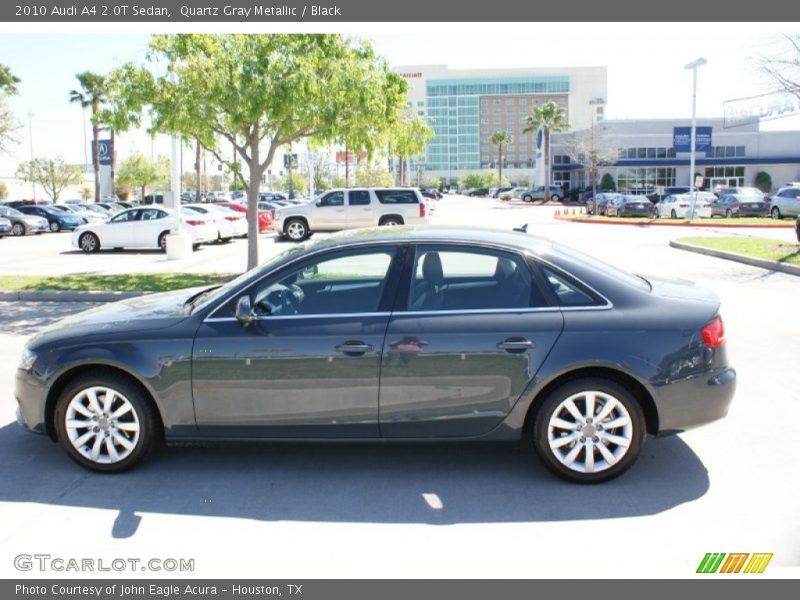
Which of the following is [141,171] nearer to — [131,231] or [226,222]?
[226,222]

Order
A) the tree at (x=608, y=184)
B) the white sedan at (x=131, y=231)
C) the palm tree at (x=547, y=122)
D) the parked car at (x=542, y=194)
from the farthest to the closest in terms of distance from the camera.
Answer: the palm tree at (x=547, y=122) < the parked car at (x=542, y=194) < the tree at (x=608, y=184) < the white sedan at (x=131, y=231)

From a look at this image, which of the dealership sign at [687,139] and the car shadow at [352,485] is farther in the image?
the dealership sign at [687,139]

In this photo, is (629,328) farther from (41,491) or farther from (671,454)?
(41,491)

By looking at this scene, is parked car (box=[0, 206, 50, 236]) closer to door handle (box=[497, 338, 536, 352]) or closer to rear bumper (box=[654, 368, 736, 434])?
door handle (box=[497, 338, 536, 352])

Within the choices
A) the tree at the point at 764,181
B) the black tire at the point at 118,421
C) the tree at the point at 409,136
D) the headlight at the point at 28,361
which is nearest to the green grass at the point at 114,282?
the tree at the point at 409,136

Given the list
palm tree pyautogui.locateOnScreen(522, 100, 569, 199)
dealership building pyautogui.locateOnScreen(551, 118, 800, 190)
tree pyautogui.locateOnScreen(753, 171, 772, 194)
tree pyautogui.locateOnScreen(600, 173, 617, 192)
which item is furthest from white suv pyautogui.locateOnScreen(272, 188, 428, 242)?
palm tree pyautogui.locateOnScreen(522, 100, 569, 199)

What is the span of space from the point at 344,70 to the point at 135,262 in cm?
878

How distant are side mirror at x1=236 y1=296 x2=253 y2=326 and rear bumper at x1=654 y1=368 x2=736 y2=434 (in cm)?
255

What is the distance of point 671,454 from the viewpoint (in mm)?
5273

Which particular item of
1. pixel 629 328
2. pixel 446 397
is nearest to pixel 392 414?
pixel 446 397

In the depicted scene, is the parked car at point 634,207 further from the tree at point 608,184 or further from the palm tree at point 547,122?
the palm tree at point 547,122

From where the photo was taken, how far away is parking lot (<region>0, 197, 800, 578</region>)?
384 centimetres

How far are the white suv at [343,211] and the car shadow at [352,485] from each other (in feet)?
69.8

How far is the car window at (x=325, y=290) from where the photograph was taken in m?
4.84
